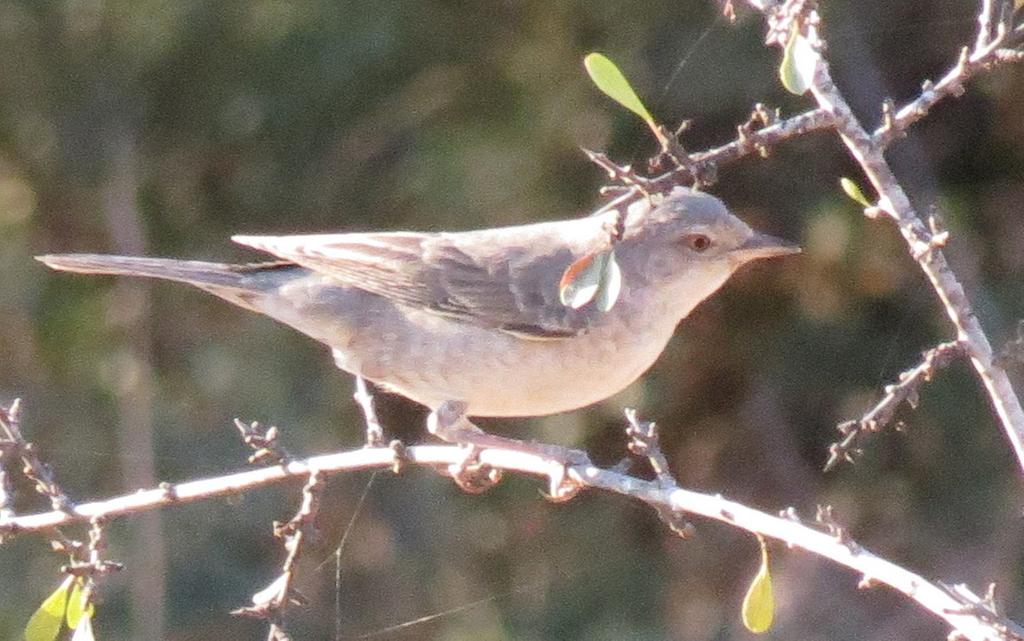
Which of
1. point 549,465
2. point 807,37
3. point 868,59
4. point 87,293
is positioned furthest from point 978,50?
point 87,293

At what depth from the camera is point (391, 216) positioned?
6.18 metres

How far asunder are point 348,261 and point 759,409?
2.45 metres

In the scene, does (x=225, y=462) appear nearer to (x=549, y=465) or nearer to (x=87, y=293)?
(x=87, y=293)

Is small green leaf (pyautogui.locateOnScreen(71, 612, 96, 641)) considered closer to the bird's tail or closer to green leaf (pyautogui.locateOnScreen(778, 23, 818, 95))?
the bird's tail

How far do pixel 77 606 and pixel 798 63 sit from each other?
1646 millimetres

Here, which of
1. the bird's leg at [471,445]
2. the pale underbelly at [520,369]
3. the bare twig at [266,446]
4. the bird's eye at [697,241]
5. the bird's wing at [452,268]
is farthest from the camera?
the bird's wing at [452,268]

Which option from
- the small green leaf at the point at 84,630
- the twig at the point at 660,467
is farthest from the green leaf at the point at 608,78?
the small green leaf at the point at 84,630

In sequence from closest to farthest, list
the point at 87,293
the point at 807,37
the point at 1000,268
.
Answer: the point at 807,37, the point at 1000,268, the point at 87,293

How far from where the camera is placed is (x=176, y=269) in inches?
159

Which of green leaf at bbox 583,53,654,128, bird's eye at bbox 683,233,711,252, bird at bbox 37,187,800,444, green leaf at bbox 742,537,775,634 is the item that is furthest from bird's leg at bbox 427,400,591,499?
green leaf at bbox 583,53,654,128

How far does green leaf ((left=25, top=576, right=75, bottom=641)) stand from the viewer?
296cm

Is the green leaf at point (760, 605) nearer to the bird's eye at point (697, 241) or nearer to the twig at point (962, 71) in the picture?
the twig at point (962, 71)

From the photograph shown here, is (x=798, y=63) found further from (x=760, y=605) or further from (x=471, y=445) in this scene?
(x=471, y=445)

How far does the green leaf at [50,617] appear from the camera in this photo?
2.96 meters
